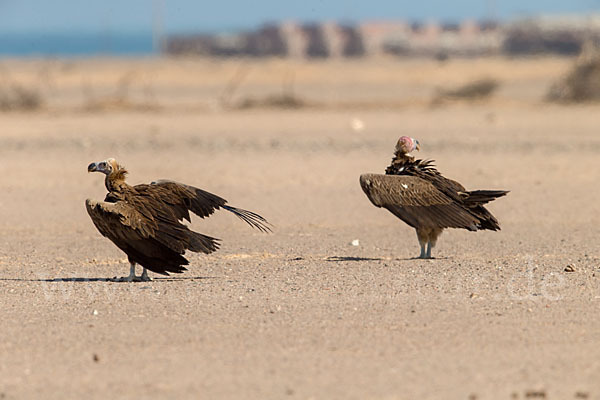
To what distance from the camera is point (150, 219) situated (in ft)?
28.3

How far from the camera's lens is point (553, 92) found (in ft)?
97.1

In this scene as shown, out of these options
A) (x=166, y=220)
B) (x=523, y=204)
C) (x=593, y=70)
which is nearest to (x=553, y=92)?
(x=593, y=70)

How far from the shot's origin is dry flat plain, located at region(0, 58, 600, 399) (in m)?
6.26

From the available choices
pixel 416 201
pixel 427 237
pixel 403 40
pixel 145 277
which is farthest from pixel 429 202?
pixel 403 40

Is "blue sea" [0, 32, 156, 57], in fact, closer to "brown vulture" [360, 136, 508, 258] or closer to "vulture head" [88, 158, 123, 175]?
"brown vulture" [360, 136, 508, 258]

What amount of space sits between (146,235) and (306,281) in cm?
128

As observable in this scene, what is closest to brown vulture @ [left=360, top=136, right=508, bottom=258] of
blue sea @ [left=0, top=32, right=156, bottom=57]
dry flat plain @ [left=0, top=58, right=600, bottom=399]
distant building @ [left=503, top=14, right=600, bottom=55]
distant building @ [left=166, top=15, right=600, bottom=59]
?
dry flat plain @ [left=0, top=58, right=600, bottom=399]

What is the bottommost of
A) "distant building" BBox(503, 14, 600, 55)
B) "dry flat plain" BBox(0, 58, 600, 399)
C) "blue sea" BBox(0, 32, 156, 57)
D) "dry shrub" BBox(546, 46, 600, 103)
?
"dry flat plain" BBox(0, 58, 600, 399)

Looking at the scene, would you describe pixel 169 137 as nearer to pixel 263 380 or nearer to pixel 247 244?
pixel 247 244

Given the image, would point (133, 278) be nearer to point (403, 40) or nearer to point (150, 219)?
point (150, 219)

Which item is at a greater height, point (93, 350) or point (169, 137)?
point (169, 137)

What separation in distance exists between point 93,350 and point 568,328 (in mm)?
2887

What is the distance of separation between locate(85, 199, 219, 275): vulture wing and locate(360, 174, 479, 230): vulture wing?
1.67 m

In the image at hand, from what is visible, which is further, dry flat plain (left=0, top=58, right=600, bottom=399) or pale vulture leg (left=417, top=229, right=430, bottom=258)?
pale vulture leg (left=417, top=229, right=430, bottom=258)
